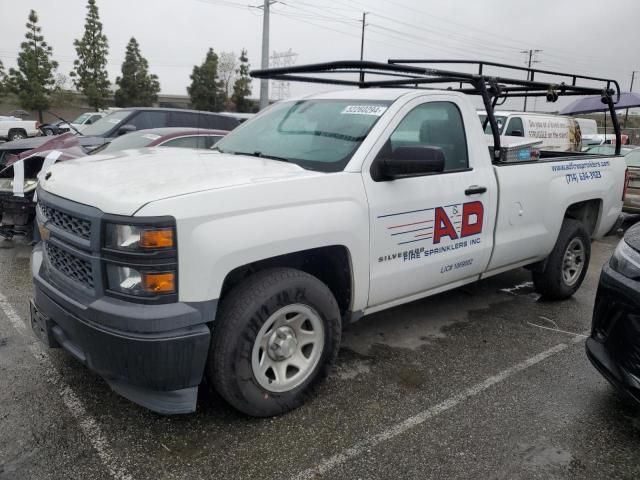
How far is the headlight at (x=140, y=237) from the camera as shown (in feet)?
7.85

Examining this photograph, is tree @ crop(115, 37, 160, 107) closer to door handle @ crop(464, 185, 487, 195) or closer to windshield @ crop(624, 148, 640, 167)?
windshield @ crop(624, 148, 640, 167)

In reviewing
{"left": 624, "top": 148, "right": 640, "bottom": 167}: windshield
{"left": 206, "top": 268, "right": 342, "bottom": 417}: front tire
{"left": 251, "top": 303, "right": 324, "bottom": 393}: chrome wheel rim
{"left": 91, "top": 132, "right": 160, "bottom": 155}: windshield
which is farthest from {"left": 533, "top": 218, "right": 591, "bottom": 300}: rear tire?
{"left": 624, "top": 148, "right": 640, "bottom": 167}: windshield

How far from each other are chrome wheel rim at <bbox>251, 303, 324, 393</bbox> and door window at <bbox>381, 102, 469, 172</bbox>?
1.42 meters

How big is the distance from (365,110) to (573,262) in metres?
3.05

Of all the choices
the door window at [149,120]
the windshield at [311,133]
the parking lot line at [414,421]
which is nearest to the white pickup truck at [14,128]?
the door window at [149,120]

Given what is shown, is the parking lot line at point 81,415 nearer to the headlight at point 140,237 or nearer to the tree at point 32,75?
the headlight at point 140,237

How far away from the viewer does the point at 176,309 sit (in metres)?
2.46

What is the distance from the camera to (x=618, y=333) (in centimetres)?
290

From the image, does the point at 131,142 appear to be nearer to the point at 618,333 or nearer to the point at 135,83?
the point at 618,333

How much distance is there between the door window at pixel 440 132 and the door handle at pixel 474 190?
0.17 metres

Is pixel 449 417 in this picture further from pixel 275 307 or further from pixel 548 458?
pixel 275 307

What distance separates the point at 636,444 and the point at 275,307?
2156 millimetres

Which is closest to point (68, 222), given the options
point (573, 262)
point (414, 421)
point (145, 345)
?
point (145, 345)


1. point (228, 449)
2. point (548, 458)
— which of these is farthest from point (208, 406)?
point (548, 458)
